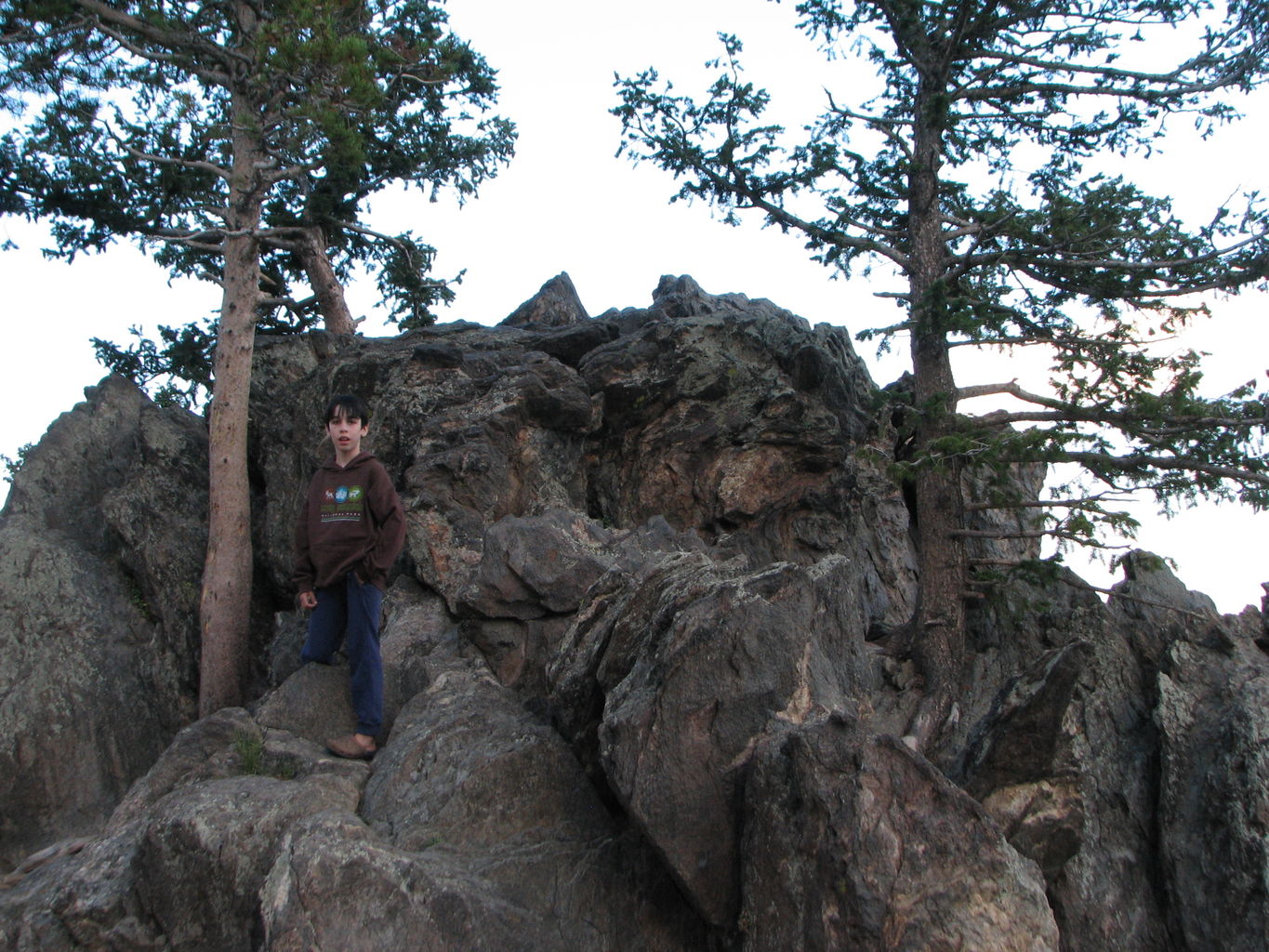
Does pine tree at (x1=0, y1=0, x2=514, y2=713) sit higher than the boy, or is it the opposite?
pine tree at (x1=0, y1=0, x2=514, y2=713)

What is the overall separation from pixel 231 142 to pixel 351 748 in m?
11.0

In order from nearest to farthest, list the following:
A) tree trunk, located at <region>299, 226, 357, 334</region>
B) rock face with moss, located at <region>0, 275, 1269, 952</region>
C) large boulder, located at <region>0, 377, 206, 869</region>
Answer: rock face with moss, located at <region>0, 275, 1269, 952</region> < large boulder, located at <region>0, 377, 206, 869</region> < tree trunk, located at <region>299, 226, 357, 334</region>

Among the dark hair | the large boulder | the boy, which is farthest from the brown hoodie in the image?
the large boulder

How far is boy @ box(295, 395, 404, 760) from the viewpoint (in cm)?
783

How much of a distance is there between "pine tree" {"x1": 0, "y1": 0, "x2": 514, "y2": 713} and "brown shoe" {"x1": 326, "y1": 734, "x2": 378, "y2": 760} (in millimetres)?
5140

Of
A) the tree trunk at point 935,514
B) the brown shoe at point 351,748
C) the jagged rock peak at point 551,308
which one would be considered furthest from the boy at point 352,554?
the jagged rock peak at point 551,308

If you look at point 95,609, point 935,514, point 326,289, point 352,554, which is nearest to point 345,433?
point 352,554

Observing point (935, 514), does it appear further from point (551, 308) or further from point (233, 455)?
point (233, 455)

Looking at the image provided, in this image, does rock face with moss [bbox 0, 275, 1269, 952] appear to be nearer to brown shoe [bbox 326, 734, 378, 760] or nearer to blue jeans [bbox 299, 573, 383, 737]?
brown shoe [bbox 326, 734, 378, 760]

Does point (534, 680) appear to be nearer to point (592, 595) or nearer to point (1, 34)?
point (592, 595)

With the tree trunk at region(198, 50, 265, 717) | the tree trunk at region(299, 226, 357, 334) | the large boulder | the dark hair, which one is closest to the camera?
the dark hair

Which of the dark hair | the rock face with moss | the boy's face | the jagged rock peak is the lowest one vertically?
the rock face with moss

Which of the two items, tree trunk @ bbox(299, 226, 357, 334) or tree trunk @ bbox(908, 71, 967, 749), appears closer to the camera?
tree trunk @ bbox(908, 71, 967, 749)

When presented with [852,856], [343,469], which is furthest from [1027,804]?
[343,469]
